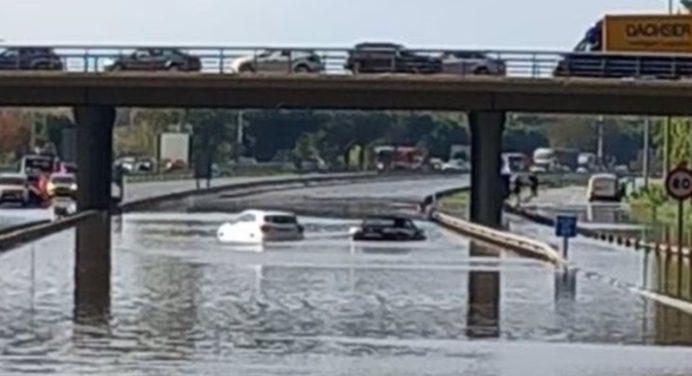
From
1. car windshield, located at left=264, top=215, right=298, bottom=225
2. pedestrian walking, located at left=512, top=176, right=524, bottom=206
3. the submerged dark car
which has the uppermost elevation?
car windshield, located at left=264, top=215, right=298, bottom=225

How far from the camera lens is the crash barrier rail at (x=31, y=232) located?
53766mm

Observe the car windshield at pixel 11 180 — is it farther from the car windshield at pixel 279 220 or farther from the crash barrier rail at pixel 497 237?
the car windshield at pixel 279 220

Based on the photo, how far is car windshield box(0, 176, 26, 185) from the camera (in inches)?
3684

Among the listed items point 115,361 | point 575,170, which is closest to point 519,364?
point 115,361

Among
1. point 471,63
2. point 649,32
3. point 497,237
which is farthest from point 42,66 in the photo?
point 649,32

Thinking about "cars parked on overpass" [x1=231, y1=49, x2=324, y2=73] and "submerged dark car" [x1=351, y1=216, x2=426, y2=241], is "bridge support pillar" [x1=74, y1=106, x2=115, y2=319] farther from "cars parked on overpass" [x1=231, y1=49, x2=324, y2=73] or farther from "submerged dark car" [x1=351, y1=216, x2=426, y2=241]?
"submerged dark car" [x1=351, y1=216, x2=426, y2=241]

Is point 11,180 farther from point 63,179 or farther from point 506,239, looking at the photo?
point 506,239

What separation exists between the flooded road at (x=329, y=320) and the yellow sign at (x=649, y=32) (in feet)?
113

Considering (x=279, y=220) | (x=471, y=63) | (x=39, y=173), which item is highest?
(x=471, y=63)

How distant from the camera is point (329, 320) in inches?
1170

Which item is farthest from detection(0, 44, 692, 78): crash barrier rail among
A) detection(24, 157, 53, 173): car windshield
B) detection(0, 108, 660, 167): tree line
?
detection(0, 108, 660, 167): tree line

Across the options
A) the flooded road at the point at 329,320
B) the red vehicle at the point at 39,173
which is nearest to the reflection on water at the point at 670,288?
the flooded road at the point at 329,320

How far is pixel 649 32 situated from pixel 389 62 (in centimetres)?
1848

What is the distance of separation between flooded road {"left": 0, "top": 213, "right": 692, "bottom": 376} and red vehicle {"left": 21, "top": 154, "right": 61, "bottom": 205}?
146ft
